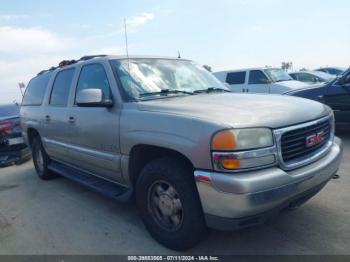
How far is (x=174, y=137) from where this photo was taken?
2.74 meters

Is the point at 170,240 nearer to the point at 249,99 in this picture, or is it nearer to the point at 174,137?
the point at 174,137

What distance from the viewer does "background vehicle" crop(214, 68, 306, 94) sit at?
11.4m

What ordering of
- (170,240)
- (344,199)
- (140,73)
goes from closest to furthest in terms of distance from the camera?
(170,240) → (140,73) → (344,199)

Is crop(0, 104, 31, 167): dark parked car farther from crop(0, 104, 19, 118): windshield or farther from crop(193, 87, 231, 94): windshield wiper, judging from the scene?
crop(193, 87, 231, 94): windshield wiper

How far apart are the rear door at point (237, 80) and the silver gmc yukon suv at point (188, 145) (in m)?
8.18

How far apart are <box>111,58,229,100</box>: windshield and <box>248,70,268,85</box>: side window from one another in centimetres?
794

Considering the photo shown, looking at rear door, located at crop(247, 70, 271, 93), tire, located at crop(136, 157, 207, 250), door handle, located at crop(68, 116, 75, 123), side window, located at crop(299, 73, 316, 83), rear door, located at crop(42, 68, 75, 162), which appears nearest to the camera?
tire, located at crop(136, 157, 207, 250)

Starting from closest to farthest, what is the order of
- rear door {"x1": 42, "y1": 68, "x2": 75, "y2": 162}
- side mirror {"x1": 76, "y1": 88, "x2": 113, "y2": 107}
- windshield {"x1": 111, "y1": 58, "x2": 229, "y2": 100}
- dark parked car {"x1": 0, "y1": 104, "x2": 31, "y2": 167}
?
side mirror {"x1": 76, "y1": 88, "x2": 113, "y2": 107}, windshield {"x1": 111, "y1": 58, "x2": 229, "y2": 100}, rear door {"x1": 42, "y1": 68, "x2": 75, "y2": 162}, dark parked car {"x1": 0, "y1": 104, "x2": 31, "y2": 167}

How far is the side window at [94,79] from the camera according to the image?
377 cm

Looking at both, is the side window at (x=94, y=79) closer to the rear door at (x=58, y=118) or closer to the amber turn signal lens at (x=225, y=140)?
the rear door at (x=58, y=118)

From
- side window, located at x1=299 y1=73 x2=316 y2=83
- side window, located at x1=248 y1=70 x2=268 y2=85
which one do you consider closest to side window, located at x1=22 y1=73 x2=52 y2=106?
side window, located at x1=248 y1=70 x2=268 y2=85

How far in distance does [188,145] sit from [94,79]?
1922mm

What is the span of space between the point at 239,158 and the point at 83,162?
2.47 metres

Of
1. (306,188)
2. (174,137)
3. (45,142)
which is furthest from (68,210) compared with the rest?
(306,188)
